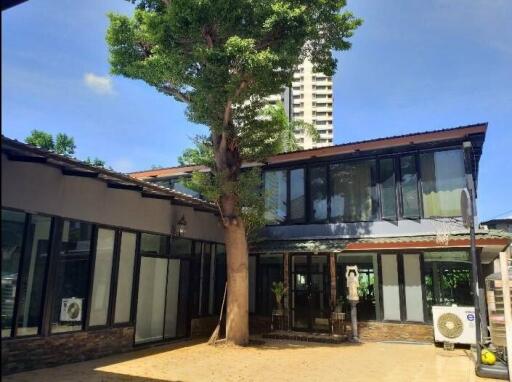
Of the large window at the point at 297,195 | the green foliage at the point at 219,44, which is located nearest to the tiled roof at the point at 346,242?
the large window at the point at 297,195

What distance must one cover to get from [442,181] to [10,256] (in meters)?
11.8

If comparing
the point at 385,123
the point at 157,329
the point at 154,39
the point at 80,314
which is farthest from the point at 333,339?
the point at 385,123

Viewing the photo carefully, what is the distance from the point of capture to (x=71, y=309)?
9.16 m

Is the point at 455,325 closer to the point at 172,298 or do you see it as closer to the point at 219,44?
the point at 172,298

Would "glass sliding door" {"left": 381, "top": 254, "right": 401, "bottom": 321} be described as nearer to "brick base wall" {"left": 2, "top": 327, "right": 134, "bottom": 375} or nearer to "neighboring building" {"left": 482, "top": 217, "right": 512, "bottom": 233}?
"brick base wall" {"left": 2, "top": 327, "right": 134, "bottom": 375}

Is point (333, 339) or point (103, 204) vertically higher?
point (103, 204)

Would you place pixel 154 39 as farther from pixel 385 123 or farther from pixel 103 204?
pixel 385 123

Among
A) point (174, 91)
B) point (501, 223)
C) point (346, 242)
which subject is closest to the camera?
point (174, 91)

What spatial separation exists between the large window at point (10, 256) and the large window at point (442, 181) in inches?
441

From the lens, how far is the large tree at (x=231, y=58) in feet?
33.1

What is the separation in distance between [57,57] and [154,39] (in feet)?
10.1

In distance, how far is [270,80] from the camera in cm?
1116

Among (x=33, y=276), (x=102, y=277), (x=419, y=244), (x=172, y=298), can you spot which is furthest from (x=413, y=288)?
(x=33, y=276)

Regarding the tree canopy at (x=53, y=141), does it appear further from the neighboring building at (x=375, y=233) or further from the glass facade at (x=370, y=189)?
the neighboring building at (x=375, y=233)
